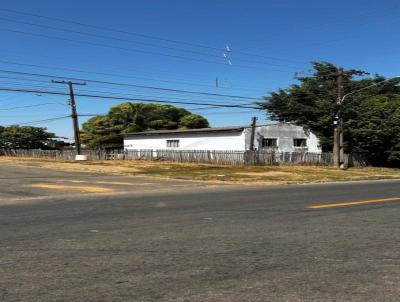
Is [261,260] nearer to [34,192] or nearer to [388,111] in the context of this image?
[34,192]

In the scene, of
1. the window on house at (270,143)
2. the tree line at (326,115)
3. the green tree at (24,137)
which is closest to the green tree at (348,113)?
the tree line at (326,115)

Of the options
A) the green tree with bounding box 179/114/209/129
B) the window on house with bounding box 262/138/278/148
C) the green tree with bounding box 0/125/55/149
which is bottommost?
the window on house with bounding box 262/138/278/148

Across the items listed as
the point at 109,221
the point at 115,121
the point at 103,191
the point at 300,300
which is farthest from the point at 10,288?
the point at 115,121

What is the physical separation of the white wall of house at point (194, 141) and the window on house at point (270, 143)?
257 cm

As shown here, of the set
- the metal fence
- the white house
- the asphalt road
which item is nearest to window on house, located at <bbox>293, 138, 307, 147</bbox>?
the white house

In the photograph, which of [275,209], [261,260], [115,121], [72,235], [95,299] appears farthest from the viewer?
[115,121]

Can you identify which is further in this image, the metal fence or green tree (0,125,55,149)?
green tree (0,125,55,149)

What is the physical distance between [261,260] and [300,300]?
1.62 metres

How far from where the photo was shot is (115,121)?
242 ft

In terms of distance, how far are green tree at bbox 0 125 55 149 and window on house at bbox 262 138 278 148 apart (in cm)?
5087

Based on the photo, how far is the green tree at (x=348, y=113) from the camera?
42656mm

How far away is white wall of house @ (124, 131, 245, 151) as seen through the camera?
44.7 m

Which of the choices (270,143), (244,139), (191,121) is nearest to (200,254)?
(244,139)

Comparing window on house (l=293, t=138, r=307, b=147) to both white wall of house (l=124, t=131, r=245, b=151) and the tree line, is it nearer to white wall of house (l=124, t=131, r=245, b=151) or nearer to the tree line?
the tree line
